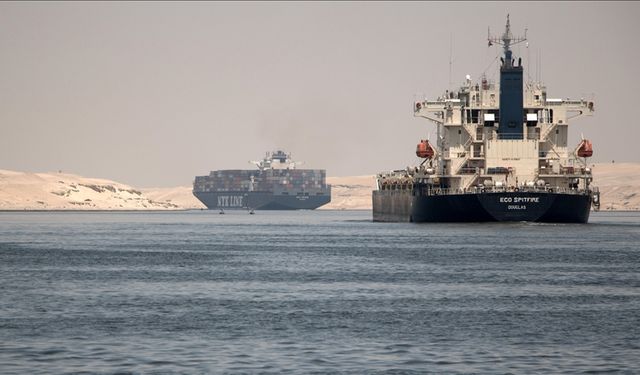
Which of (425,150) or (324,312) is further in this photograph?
(425,150)

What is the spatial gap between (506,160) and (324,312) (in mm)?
81100

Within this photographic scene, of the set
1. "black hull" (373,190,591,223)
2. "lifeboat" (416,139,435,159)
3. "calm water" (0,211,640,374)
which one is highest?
"lifeboat" (416,139,435,159)

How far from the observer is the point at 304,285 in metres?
57.0

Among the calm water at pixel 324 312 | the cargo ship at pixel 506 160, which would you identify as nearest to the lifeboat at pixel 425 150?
the cargo ship at pixel 506 160

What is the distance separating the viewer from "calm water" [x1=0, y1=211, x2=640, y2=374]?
3453 cm

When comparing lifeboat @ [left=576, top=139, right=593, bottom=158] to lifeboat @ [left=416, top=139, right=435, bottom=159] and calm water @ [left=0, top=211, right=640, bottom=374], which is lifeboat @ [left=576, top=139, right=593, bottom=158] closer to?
lifeboat @ [left=416, top=139, right=435, bottom=159]

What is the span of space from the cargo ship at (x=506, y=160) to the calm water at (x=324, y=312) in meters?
34.4

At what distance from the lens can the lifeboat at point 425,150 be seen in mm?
137125

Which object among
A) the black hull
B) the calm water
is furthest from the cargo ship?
the calm water

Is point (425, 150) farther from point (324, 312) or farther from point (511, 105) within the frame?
point (324, 312)

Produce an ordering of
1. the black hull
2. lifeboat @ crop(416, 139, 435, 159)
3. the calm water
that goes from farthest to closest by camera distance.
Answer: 1. lifeboat @ crop(416, 139, 435, 159)
2. the black hull
3. the calm water

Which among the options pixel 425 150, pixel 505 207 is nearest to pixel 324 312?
pixel 505 207

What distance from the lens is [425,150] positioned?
13712cm

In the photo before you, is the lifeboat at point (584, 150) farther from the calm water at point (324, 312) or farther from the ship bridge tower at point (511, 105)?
the calm water at point (324, 312)
